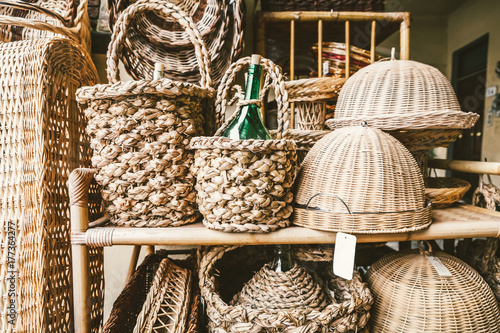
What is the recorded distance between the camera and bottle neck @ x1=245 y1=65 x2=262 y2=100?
680 mm

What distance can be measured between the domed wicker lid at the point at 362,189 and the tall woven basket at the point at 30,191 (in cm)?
61

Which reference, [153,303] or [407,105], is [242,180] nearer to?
[153,303]

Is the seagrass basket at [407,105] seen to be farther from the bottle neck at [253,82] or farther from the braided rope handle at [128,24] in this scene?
the braided rope handle at [128,24]

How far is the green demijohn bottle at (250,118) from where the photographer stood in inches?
26.8

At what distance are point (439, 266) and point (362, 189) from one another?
1.14ft

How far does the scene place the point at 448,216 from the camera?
31.0 inches

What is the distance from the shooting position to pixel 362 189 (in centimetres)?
64

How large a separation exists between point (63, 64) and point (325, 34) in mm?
988

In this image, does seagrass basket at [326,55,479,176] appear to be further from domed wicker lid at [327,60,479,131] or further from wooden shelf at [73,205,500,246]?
wooden shelf at [73,205,500,246]

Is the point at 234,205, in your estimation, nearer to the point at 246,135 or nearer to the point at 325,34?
the point at 246,135

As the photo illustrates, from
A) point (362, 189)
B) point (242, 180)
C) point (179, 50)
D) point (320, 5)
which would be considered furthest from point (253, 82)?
point (320, 5)

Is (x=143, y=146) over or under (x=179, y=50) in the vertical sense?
under

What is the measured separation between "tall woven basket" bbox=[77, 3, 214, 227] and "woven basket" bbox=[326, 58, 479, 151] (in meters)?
0.45

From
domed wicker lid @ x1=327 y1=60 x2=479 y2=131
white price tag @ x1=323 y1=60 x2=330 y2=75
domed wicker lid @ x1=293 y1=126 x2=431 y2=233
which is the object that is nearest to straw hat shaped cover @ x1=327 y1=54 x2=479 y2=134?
domed wicker lid @ x1=327 y1=60 x2=479 y2=131
